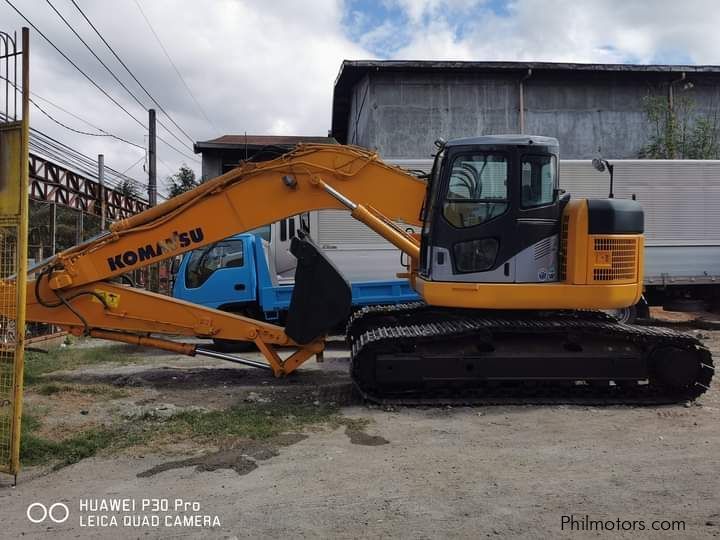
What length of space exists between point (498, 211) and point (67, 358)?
7.05 metres

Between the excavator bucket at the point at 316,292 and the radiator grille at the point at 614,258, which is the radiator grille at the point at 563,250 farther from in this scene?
the excavator bucket at the point at 316,292

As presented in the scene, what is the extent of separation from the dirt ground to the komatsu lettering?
5.30ft

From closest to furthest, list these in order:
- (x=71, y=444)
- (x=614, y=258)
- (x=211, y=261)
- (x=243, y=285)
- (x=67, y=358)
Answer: (x=71, y=444)
(x=614, y=258)
(x=67, y=358)
(x=243, y=285)
(x=211, y=261)

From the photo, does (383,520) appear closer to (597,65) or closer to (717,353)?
(717,353)

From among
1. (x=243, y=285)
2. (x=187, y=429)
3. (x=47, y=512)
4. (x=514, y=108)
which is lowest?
(x=47, y=512)

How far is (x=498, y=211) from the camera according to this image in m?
6.35

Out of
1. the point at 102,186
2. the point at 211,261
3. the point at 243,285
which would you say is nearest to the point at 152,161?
the point at 102,186

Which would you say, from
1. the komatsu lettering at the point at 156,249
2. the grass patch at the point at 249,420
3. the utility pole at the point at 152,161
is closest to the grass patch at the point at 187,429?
the grass patch at the point at 249,420

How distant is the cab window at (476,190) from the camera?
20.8ft

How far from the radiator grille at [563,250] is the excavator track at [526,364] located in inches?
21.0

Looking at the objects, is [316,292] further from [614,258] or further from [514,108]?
[514,108]

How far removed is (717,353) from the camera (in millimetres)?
9766

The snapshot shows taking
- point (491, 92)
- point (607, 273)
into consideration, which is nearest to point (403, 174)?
point (607, 273)

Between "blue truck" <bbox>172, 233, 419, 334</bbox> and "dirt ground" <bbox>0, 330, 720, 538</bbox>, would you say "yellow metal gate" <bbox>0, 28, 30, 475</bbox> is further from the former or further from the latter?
"blue truck" <bbox>172, 233, 419, 334</bbox>
